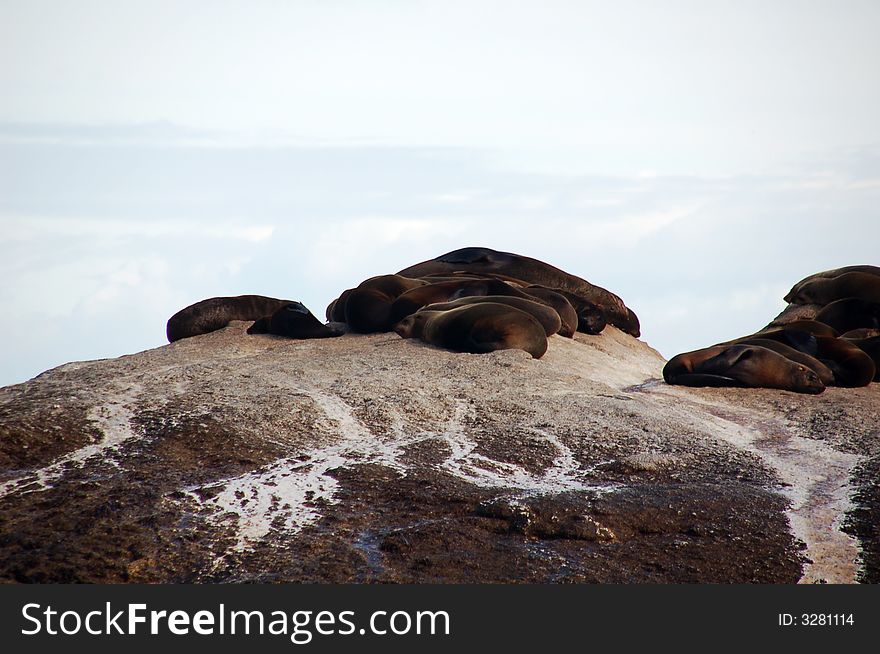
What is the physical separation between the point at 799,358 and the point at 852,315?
4.10 meters

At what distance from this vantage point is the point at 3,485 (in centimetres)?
588

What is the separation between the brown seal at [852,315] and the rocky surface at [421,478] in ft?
17.2

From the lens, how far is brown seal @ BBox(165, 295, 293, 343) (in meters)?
13.6

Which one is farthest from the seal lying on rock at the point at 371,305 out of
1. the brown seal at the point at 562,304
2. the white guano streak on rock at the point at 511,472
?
the white guano streak on rock at the point at 511,472

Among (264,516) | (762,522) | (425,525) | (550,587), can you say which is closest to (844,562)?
(762,522)

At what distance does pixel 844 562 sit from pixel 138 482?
3.95 metres

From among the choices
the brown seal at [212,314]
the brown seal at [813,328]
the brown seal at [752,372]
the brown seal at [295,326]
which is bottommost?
the brown seal at [752,372]

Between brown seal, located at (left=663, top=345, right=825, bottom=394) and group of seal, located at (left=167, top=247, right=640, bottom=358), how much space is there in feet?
5.58

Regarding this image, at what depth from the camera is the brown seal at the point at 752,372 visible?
1027cm

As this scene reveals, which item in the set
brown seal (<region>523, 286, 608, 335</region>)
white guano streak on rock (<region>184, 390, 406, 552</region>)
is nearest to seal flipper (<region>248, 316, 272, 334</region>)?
brown seal (<region>523, 286, 608, 335</region>)

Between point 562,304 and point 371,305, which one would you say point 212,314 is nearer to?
point 371,305

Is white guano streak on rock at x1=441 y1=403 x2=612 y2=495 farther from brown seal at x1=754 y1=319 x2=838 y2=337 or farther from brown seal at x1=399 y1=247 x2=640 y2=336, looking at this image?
brown seal at x1=399 y1=247 x2=640 y2=336

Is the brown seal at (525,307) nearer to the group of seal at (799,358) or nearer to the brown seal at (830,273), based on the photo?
the group of seal at (799,358)

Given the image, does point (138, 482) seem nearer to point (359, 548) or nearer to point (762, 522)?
point (359, 548)
